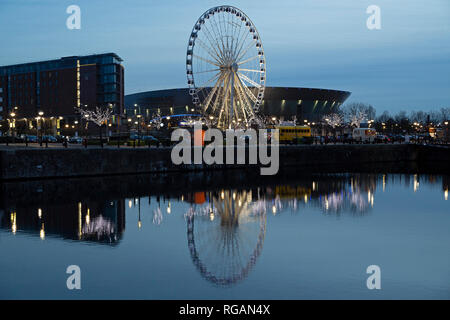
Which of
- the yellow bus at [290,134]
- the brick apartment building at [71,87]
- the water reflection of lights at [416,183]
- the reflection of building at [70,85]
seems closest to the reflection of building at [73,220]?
the water reflection of lights at [416,183]

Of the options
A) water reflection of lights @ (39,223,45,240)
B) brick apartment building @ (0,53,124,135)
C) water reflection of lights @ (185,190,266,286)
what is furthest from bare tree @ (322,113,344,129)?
water reflection of lights @ (39,223,45,240)

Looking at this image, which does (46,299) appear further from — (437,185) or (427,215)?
(437,185)

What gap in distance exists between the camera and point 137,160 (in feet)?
149

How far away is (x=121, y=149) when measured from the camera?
44.2 m

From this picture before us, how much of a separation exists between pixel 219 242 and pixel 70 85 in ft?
334

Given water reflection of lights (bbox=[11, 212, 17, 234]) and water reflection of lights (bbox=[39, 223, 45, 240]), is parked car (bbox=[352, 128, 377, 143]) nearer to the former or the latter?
water reflection of lights (bbox=[11, 212, 17, 234])

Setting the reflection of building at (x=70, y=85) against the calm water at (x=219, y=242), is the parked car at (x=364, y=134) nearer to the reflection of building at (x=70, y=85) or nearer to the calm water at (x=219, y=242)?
the calm water at (x=219, y=242)

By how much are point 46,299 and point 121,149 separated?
103 feet

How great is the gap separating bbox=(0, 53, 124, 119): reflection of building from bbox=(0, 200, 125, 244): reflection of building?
84559mm

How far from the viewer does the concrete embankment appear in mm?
38594

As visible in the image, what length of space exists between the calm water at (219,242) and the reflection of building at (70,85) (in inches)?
3124

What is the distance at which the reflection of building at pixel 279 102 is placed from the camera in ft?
442

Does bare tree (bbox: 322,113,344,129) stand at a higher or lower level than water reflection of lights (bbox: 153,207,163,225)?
higher
